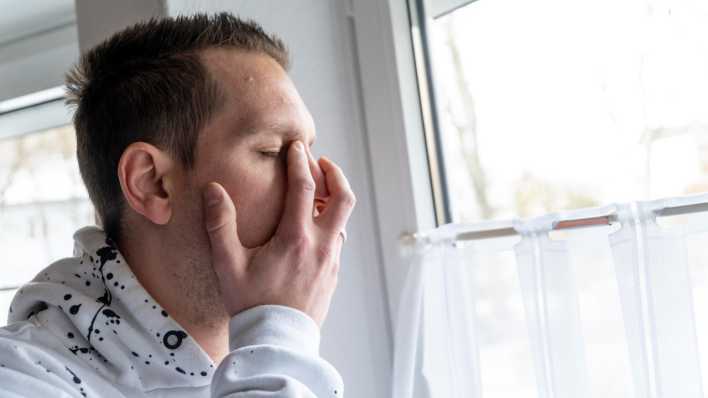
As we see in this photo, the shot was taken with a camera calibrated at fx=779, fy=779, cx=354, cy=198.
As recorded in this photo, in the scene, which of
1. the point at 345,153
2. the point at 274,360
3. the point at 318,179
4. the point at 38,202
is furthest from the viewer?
the point at 38,202

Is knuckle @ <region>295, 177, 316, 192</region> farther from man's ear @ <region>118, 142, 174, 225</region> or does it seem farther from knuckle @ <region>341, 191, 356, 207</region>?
man's ear @ <region>118, 142, 174, 225</region>

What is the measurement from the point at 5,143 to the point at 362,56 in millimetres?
1030

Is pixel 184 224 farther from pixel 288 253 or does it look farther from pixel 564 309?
pixel 564 309

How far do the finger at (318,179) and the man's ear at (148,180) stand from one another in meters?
0.18

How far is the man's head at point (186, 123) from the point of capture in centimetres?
93

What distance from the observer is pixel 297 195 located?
36.5 inches

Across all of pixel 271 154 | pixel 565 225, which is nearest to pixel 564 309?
pixel 565 225

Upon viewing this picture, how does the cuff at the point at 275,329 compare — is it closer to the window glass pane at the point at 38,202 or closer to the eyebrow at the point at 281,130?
the eyebrow at the point at 281,130

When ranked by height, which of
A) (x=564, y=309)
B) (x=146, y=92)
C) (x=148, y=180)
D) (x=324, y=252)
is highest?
(x=146, y=92)

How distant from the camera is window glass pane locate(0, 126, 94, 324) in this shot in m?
1.78

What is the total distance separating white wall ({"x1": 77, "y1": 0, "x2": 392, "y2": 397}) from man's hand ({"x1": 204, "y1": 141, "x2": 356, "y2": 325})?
361 mm

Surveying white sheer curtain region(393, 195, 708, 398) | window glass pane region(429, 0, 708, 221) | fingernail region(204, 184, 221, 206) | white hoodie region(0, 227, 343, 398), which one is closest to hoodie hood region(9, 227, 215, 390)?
white hoodie region(0, 227, 343, 398)

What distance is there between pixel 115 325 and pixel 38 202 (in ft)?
3.47

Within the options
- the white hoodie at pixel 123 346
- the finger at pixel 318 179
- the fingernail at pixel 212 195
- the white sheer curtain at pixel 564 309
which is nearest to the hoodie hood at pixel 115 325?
the white hoodie at pixel 123 346
